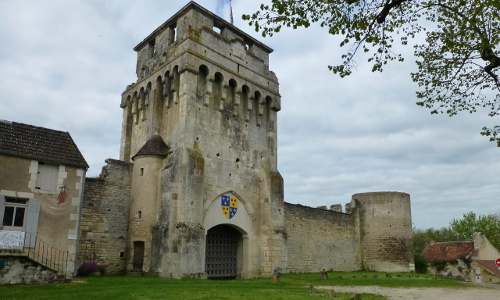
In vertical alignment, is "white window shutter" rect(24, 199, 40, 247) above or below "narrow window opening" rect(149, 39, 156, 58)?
below

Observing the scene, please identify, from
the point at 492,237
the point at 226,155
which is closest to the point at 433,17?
the point at 226,155

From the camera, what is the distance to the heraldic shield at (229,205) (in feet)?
62.0

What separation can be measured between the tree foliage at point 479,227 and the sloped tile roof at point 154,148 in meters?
42.9

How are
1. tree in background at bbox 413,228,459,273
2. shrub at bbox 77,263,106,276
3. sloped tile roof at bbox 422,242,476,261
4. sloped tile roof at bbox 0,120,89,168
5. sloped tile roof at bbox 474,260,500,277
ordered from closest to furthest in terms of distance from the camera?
sloped tile roof at bbox 0,120,89,168 → shrub at bbox 77,263,106,276 → sloped tile roof at bbox 474,260,500,277 → sloped tile roof at bbox 422,242,476,261 → tree in background at bbox 413,228,459,273

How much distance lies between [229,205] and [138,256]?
4668mm

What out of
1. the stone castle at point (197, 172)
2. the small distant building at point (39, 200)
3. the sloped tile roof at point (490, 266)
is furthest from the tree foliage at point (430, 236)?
the small distant building at point (39, 200)

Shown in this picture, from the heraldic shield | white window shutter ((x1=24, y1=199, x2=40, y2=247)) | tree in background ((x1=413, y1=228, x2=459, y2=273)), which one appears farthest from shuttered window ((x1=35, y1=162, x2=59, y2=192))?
tree in background ((x1=413, y1=228, x2=459, y2=273))

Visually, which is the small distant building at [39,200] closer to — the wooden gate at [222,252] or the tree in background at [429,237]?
the wooden gate at [222,252]

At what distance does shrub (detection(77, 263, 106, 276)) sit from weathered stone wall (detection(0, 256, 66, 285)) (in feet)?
12.0

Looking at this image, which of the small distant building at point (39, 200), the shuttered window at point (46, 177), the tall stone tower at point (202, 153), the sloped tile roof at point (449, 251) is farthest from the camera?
the sloped tile roof at point (449, 251)

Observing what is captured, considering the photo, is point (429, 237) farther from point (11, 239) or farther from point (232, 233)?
point (11, 239)

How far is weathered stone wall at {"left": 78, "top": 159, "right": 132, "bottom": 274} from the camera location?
16.8 meters

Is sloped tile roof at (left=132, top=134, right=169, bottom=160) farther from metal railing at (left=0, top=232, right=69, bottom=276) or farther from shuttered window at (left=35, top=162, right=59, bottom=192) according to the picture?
metal railing at (left=0, top=232, right=69, bottom=276)

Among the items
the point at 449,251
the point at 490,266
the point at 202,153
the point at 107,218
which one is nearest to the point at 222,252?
the point at 202,153
